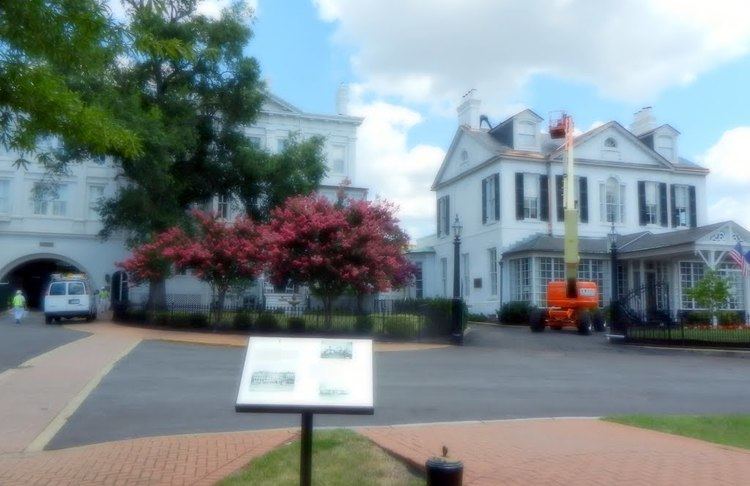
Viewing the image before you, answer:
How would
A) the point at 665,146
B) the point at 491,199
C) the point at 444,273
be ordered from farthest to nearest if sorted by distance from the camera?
the point at 444,273, the point at 665,146, the point at 491,199

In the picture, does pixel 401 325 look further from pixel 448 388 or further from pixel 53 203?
pixel 53 203

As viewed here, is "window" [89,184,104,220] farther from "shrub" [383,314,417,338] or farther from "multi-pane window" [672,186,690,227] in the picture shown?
"multi-pane window" [672,186,690,227]

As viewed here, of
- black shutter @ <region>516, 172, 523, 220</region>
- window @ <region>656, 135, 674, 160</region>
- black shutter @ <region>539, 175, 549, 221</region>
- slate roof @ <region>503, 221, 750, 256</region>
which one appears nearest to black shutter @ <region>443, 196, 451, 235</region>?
black shutter @ <region>516, 172, 523, 220</region>

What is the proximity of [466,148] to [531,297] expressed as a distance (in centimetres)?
954

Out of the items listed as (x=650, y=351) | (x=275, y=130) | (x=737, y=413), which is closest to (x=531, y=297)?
(x=650, y=351)

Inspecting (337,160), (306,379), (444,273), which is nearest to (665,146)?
(444,273)

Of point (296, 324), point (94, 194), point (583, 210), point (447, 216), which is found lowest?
point (296, 324)

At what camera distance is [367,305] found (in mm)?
27938

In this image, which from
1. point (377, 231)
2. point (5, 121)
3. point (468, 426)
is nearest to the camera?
point (5, 121)

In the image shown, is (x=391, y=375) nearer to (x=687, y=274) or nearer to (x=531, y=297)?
(x=531, y=297)

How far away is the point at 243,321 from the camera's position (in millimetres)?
27438

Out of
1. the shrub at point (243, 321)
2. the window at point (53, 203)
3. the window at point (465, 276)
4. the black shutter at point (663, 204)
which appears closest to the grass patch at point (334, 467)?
the shrub at point (243, 321)

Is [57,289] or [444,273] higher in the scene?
[444,273]

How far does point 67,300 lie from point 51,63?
28464 mm
